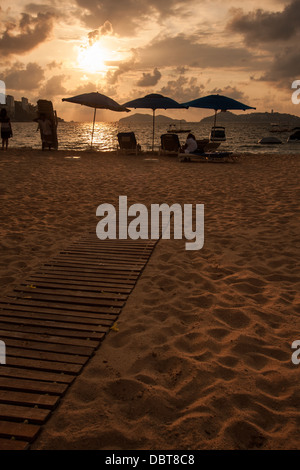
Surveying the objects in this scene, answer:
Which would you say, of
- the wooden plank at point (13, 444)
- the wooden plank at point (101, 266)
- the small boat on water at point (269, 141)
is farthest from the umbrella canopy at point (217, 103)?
the small boat on water at point (269, 141)

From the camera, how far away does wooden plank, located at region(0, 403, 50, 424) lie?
2.25 metres

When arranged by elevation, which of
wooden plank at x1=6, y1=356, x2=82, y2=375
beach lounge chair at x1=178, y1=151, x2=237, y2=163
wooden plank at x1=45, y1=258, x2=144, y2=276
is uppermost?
beach lounge chair at x1=178, y1=151, x2=237, y2=163

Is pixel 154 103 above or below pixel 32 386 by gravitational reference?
above

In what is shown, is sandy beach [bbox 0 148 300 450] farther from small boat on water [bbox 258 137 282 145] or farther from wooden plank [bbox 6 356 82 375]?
small boat on water [bbox 258 137 282 145]

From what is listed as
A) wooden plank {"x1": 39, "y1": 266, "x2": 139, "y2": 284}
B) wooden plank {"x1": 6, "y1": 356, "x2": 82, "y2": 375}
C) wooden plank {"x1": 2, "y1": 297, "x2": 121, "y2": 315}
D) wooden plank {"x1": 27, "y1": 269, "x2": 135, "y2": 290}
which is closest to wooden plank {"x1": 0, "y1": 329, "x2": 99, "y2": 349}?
wooden plank {"x1": 6, "y1": 356, "x2": 82, "y2": 375}

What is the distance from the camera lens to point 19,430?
2.17 metres

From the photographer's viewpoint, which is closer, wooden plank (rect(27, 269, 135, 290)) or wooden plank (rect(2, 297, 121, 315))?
wooden plank (rect(2, 297, 121, 315))

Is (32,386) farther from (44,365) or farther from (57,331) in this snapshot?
(57,331)

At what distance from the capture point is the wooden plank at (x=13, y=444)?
6.73 feet

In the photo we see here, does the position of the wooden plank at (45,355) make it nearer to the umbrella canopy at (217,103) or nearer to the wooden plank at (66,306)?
the wooden plank at (66,306)

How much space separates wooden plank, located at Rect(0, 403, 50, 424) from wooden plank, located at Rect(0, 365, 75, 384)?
277 mm

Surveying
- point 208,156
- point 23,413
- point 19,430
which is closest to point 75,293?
point 23,413

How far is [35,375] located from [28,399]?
0.24m

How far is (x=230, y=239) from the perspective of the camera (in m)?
5.79
